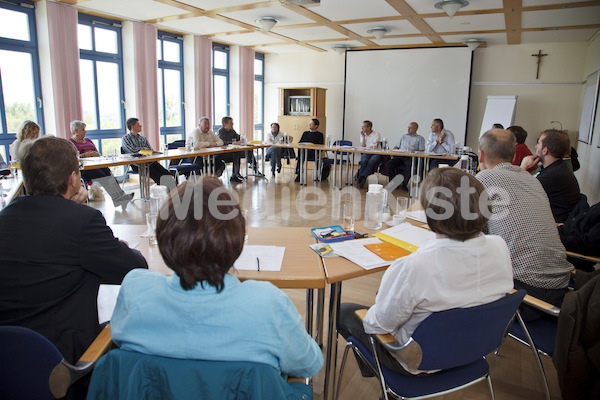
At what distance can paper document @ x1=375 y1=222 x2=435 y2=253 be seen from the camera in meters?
2.08

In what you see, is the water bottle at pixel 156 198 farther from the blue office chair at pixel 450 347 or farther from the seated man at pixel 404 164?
the seated man at pixel 404 164

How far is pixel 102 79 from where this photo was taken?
7285 mm

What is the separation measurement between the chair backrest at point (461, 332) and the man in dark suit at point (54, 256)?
3.64 feet

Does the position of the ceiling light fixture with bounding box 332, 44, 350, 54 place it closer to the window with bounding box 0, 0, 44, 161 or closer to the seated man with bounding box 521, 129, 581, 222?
the window with bounding box 0, 0, 44, 161

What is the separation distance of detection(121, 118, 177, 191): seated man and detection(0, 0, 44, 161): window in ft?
4.60

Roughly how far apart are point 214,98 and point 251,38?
175cm

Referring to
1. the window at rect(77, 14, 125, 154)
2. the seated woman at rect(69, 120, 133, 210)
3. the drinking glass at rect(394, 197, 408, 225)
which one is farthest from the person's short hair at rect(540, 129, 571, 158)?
the window at rect(77, 14, 125, 154)

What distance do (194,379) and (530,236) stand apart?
178cm

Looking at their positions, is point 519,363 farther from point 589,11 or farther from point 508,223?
point 589,11

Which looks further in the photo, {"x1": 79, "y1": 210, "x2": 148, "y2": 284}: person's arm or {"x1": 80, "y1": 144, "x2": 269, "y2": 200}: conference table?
{"x1": 80, "y1": 144, "x2": 269, "y2": 200}: conference table

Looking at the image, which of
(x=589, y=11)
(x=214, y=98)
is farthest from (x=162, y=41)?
(x=589, y=11)

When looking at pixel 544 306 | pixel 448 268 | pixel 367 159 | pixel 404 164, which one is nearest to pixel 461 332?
pixel 448 268

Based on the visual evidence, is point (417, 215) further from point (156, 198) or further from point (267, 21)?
point (267, 21)

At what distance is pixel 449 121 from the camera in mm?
9398
